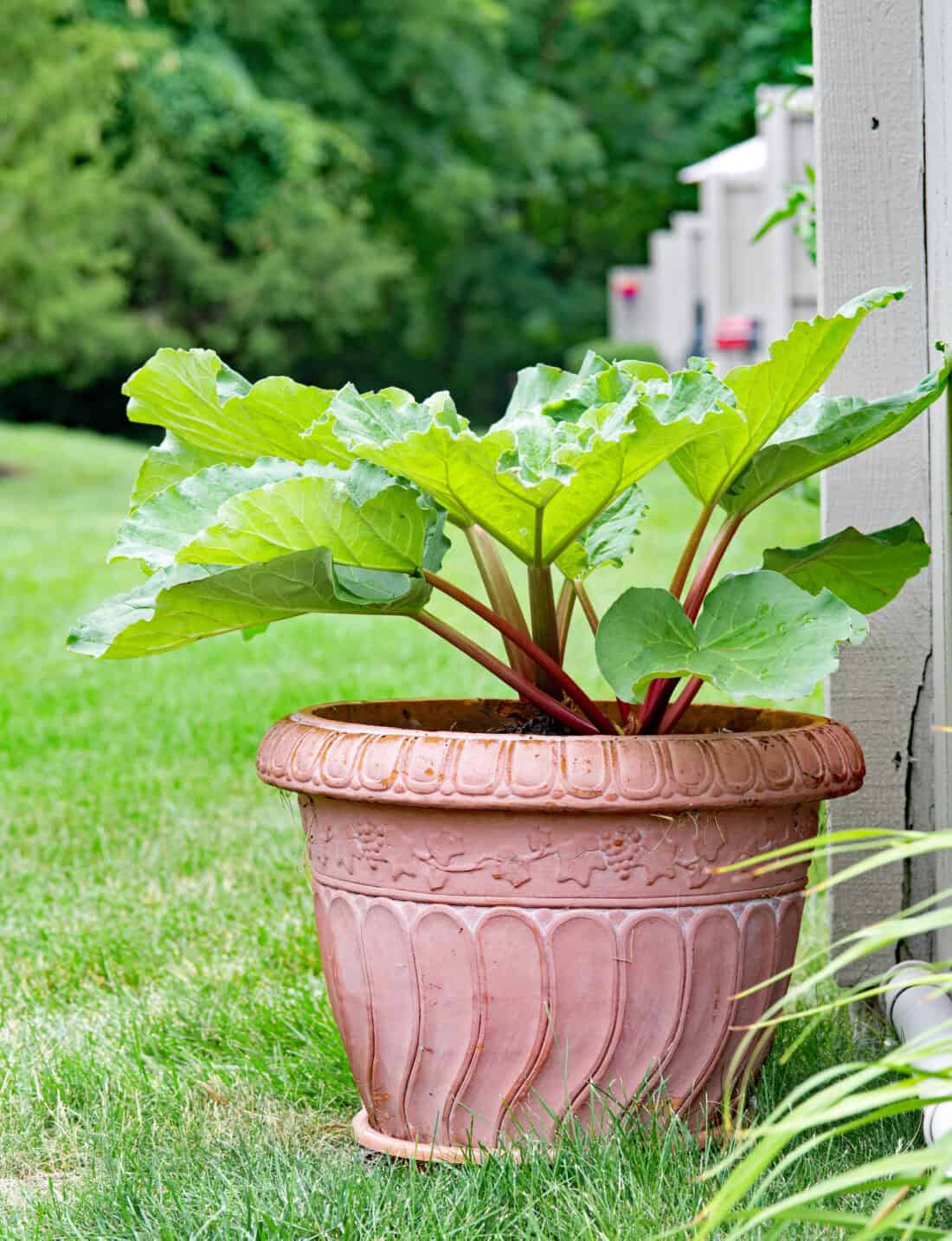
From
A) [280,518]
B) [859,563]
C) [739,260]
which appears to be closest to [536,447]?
[280,518]

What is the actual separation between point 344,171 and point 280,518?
57.4 ft

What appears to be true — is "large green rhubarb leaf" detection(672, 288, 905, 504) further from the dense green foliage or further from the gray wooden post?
the dense green foliage

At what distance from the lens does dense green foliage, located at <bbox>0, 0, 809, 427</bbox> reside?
37.0 ft

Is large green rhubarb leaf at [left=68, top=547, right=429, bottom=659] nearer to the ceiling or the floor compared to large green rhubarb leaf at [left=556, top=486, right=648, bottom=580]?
nearer to the floor

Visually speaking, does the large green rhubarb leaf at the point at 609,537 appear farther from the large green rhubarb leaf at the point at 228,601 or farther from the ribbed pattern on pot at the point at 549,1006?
the ribbed pattern on pot at the point at 549,1006

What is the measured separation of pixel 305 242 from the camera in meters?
18.0

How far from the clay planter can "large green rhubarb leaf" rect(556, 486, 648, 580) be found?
1.02ft

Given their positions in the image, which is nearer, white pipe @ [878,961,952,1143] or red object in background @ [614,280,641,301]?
white pipe @ [878,961,952,1143]

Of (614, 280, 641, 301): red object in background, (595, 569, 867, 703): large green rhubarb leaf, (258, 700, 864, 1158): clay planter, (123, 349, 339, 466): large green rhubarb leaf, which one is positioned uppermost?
(614, 280, 641, 301): red object in background

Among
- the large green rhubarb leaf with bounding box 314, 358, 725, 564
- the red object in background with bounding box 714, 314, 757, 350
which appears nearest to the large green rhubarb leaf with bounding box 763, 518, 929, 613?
the large green rhubarb leaf with bounding box 314, 358, 725, 564

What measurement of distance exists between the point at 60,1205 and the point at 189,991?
0.64 m

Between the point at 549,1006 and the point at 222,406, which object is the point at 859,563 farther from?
the point at 222,406

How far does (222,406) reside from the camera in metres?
1.55

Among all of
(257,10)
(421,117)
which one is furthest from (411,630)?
(421,117)
